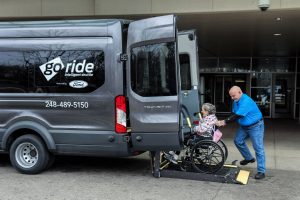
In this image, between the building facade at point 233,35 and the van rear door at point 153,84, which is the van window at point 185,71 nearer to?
the building facade at point 233,35

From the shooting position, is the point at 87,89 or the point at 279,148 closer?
the point at 87,89

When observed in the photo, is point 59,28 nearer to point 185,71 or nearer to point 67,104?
point 67,104

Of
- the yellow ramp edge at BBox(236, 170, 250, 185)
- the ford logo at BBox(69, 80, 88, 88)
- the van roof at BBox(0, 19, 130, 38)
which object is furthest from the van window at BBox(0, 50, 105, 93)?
the yellow ramp edge at BBox(236, 170, 250, 185)

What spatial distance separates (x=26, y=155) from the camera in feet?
24.3

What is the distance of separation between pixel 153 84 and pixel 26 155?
2.62 metres

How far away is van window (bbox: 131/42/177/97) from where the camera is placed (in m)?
6.65

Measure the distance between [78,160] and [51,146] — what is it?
1.63 m

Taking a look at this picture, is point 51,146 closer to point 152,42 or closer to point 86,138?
point 86,138

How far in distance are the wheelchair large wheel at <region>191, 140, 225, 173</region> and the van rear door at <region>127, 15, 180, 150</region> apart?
70 centimetres

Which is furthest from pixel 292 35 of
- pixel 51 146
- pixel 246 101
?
pixel 51 146

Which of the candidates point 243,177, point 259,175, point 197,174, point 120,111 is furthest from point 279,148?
point 120,111

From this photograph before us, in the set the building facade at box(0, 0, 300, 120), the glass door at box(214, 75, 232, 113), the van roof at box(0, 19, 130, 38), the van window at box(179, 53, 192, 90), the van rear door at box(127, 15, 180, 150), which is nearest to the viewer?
the van rear door at box(127, 15, 180, 150)

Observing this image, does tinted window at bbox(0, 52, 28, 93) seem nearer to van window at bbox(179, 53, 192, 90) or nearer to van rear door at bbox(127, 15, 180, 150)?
van rear door at bbox(127, 15, 180, 150)

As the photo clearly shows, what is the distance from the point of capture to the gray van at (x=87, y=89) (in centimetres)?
670
